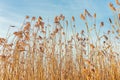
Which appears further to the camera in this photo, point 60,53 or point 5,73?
point 60,53

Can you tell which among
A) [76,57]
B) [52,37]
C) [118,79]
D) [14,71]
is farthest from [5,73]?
[118,79]

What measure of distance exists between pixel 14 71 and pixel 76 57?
0.81 metres

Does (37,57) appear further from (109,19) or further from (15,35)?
(109,19)

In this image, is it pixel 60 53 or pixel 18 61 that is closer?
pixel 18 61

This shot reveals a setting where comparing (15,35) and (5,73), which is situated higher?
(15,35)

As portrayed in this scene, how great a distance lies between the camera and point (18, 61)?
252 centimetres

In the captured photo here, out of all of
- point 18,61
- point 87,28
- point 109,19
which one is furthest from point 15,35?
point 109,19

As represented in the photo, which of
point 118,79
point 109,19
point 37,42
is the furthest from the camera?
point 37,42

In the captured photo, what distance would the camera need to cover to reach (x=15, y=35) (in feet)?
8.05

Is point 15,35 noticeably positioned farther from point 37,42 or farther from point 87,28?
point 87,28

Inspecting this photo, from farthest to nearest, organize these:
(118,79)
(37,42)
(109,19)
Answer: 1. (37,42)
2. (109,19)
3. (118,79)

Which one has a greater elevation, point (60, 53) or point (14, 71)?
point (60, 53)

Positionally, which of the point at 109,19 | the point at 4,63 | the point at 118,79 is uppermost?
the point at 109,19

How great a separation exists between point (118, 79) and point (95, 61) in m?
0.31
